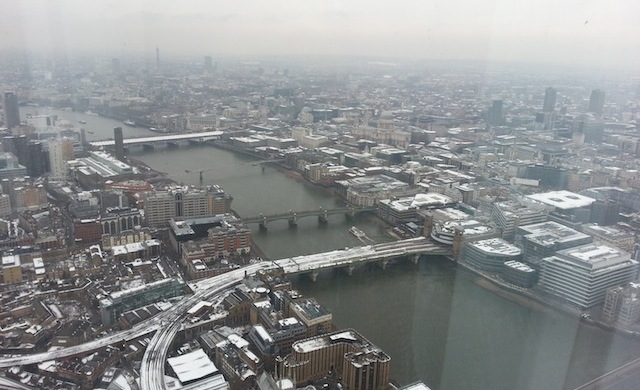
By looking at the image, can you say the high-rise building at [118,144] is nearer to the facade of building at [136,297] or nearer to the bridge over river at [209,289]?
the bridge over river at [209,289]

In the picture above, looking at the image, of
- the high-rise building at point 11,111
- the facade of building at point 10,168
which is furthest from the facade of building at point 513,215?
the high-rise building at point 11,111

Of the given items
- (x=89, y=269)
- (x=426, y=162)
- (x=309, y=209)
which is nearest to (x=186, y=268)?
(x=89, y=269)

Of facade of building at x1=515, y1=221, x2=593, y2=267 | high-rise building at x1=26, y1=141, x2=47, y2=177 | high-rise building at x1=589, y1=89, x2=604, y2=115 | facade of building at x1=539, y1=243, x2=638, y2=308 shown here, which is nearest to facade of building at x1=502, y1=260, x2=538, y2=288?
facade of building at x1=539, y1=243, x2=638, y2=308

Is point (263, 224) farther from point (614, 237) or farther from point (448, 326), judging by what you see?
point (614, 237)

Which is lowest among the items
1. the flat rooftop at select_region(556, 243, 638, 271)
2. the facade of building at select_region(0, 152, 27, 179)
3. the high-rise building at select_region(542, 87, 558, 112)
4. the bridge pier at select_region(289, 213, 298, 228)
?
the bridge pier at select_region(289, 213, 298, 228)

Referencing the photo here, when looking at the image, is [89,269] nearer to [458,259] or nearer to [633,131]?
[458,259]

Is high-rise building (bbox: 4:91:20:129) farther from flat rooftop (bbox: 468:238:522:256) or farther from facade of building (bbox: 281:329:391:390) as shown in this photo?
flat rooftop (bbox: 468:238:522:256)

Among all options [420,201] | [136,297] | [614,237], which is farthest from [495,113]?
[136,297]
